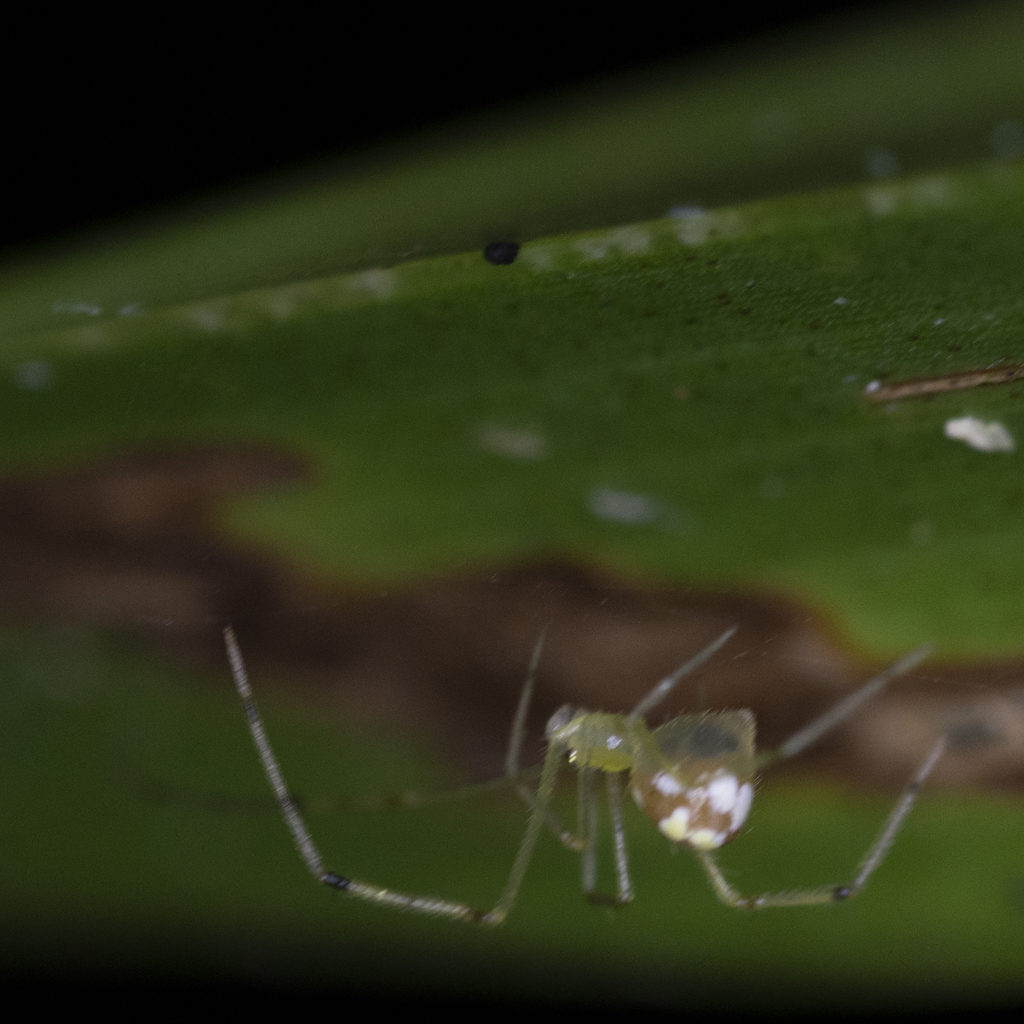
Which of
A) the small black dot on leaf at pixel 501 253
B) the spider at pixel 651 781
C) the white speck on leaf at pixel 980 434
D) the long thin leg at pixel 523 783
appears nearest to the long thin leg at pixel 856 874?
the spider at pixel 651 781

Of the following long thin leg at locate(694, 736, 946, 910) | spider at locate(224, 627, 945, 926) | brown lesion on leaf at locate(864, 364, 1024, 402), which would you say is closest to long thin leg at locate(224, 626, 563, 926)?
spider at locate(224, 627, 945, 926)

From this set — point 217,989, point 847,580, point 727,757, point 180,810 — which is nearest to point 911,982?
point 727,757

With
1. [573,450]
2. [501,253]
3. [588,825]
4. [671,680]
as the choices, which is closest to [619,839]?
[588,825]

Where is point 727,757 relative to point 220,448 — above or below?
below

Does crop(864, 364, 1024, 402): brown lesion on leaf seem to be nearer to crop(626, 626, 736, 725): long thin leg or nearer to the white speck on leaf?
the white speck on leaf

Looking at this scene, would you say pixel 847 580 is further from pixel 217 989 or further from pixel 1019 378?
pixel 217 989

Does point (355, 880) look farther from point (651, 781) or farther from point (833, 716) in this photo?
point (833, 716)

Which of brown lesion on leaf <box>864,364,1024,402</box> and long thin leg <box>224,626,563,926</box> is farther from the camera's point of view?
long thin leg <box>224,626,563,926</box>
